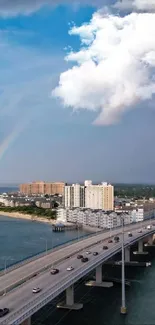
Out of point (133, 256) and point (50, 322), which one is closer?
point (50, 322)

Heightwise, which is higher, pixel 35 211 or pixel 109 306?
pixel 35 211

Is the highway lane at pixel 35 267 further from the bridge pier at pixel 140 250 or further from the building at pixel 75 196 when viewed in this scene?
the building at pixel 75 196

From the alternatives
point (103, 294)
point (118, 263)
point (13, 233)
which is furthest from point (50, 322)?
point (13, 233)

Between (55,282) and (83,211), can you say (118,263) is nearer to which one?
(55,282)

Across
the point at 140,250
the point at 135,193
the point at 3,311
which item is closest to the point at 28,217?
the point at 140,250

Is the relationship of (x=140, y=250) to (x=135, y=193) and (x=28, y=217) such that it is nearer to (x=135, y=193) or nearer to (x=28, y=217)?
(x=28, y=217)
